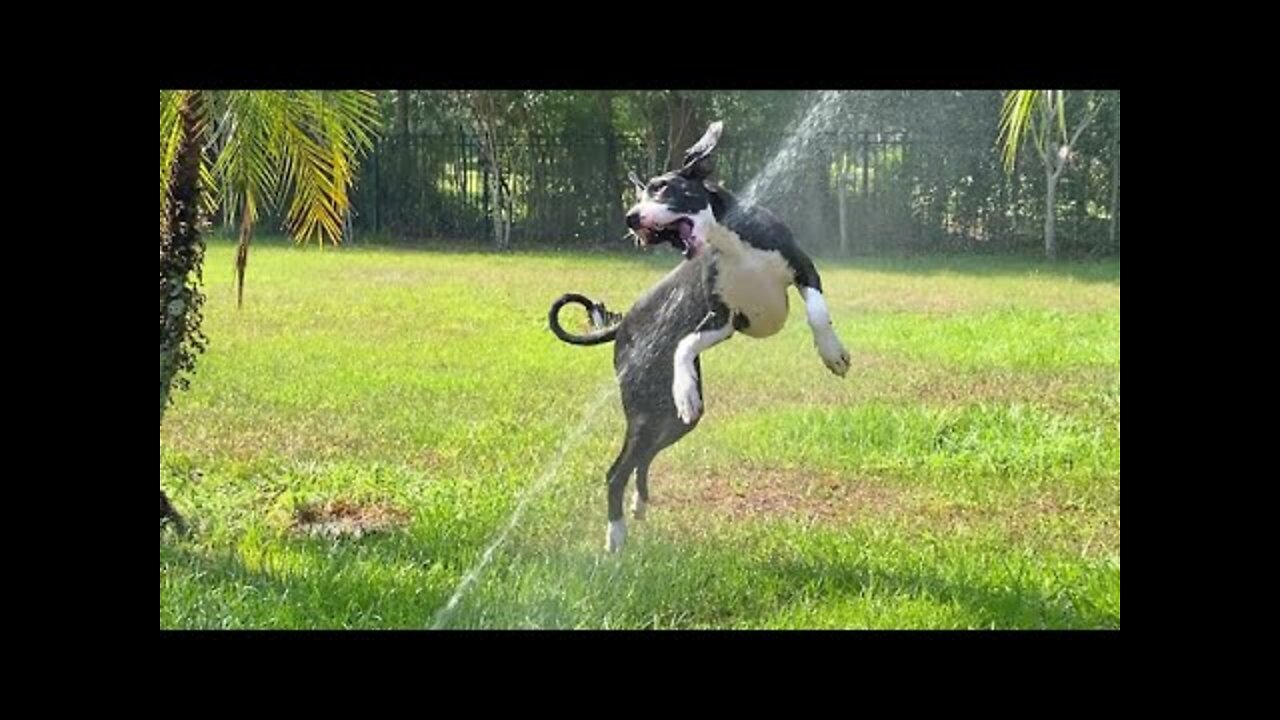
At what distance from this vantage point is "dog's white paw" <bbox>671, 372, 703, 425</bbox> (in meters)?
3.87

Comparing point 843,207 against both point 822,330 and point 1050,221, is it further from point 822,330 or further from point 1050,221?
point 822,330

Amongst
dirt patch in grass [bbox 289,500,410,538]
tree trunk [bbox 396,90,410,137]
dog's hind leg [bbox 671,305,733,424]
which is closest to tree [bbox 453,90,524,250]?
tree trunk [bbox 396,90,410,137]

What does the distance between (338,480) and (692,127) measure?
547 centimetres

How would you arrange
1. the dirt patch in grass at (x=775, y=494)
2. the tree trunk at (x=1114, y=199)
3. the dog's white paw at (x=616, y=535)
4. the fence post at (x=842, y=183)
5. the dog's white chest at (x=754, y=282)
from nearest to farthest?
the dog's white chest at (x=754, y=282) → the dog's white paw at (x=616, y=535) → the dirt patch in grass at (x=775, y=494) → the fence post at (x=842, y=183) → the tree trunk at (x=1114, y=199)

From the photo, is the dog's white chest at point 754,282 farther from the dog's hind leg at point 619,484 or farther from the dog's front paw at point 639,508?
the dog's front paw at point 639,508

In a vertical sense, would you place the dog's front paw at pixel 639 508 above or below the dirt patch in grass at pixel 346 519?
above

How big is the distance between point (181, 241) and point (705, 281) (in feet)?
5.68

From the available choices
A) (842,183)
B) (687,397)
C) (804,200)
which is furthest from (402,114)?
(687,397)

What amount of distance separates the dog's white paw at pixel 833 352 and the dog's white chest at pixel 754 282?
0.89 feet

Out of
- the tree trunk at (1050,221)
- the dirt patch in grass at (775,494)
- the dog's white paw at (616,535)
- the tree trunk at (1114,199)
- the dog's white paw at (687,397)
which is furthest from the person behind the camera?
the tree trunk at (1114,199)

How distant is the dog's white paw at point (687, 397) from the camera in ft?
12.7

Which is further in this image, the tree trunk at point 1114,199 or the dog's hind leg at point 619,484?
the tree trunk at point 1114,199

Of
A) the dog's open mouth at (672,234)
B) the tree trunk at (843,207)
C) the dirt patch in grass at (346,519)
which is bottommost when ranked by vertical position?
the dirt patch in grass at (346,519)

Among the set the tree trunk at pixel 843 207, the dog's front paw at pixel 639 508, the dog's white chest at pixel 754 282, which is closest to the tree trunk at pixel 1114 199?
the tree trunk at pixel 843 207
